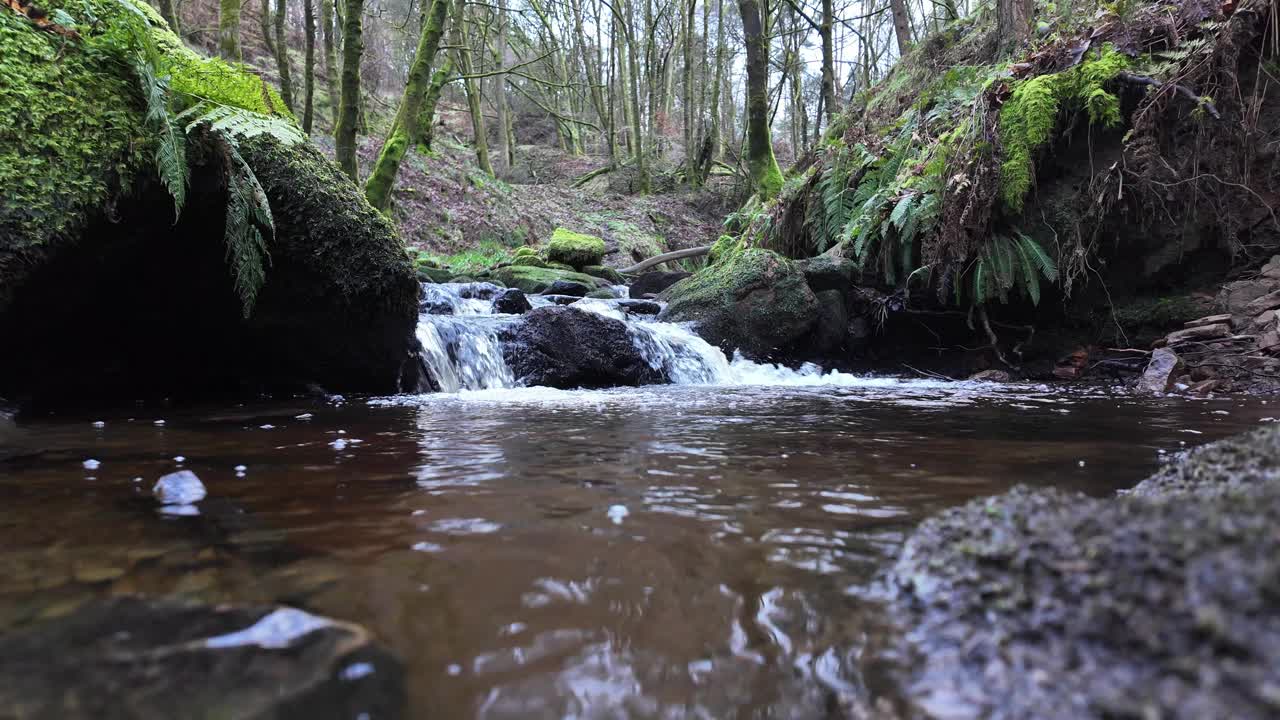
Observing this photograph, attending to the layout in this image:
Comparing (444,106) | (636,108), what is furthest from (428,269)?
(444,106)

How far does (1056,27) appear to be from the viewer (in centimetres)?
787

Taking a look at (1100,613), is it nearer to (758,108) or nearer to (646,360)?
(646,360)

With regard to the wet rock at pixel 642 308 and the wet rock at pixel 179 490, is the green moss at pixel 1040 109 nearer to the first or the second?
the wet rock at pixel 642 308

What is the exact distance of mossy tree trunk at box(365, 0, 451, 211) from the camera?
8930 mm

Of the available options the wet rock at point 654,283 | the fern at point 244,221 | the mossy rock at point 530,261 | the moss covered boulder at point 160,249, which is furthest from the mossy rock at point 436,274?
the fern at point 244,221

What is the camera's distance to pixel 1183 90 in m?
6.06

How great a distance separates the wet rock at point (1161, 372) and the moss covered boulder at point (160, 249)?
250 inches

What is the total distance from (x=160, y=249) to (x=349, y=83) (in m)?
5.27

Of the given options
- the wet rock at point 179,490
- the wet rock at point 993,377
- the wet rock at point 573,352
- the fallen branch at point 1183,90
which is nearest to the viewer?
the wet rock at point 179,490

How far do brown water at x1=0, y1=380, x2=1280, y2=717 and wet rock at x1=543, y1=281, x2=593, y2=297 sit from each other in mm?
8530

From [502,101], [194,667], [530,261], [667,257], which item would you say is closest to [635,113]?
[502,101]

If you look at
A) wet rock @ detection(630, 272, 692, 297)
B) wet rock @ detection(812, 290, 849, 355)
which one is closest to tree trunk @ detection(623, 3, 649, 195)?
wet rock @ detection(630, 272, 692, 297)

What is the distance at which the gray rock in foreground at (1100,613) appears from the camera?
0.79 m

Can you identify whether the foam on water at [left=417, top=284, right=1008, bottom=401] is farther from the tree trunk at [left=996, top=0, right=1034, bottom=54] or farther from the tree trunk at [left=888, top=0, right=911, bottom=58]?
the tree trunk at [left=888, top=0, right=911, bottom=58]
